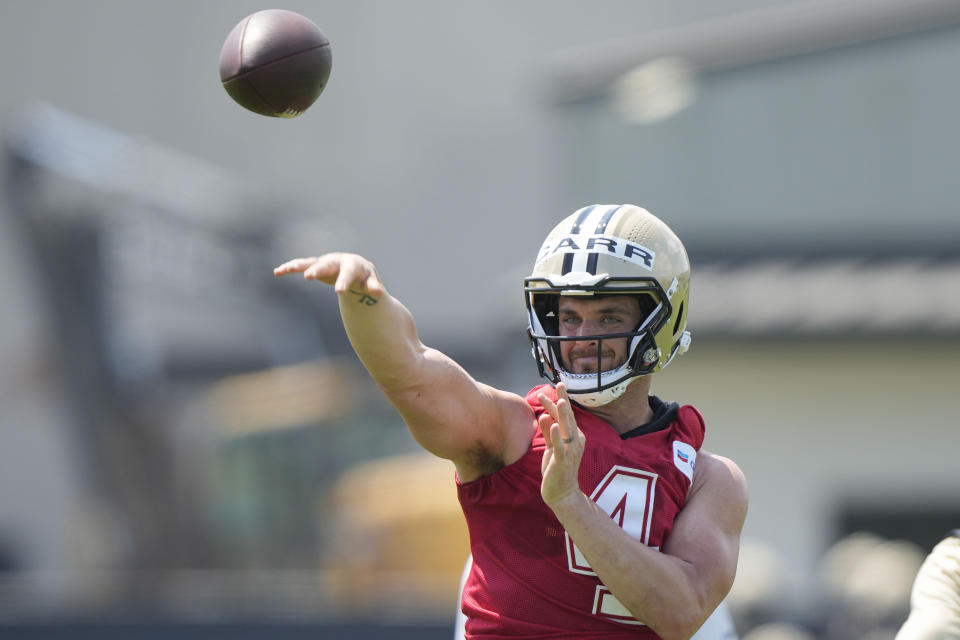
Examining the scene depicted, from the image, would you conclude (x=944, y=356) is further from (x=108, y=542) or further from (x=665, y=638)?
(x=665, y=638)

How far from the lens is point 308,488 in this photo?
16844 millimetres

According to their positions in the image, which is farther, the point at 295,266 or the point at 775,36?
the point at 775,36

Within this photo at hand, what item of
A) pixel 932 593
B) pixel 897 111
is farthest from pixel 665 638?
pixel 897 111

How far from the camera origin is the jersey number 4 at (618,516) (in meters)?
3.66

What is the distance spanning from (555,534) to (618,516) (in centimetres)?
20

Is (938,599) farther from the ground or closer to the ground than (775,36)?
closer to the ground

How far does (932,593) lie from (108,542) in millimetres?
14814

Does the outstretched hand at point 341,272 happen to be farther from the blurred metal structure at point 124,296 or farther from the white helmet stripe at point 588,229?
the blurred metal structure at point 124,296

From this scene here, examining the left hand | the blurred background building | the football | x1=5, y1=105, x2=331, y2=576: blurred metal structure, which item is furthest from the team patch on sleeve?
x1=5, y1=105, x2=331, y2=576: blurred metal structure

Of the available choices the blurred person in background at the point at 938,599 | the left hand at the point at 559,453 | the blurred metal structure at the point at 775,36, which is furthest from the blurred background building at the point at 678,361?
the left hand at the point at 559,453

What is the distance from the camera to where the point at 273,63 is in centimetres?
402

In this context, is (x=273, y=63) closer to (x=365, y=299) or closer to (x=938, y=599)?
(x=365, y=299)

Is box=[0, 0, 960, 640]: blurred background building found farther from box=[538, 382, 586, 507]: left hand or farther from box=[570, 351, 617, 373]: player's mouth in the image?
box=[538, 382, 586, 507]: left hand

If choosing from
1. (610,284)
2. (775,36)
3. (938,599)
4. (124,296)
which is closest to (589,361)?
(610,284)
